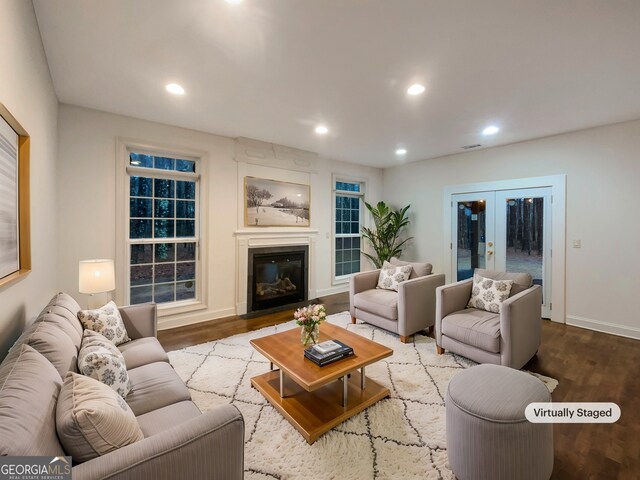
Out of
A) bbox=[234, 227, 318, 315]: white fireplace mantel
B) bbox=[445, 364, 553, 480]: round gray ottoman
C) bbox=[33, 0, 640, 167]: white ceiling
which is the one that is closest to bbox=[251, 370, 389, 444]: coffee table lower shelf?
bbox=[445, 364, 553, 480]: round gray ottoman

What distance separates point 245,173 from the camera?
4.38 metres

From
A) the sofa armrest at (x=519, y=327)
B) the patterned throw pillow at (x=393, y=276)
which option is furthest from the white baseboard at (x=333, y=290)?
the sofa armrest at (x=519, y=327)

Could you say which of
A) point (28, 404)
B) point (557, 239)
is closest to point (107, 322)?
point (28, 404)

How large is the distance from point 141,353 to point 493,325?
9.46 feet

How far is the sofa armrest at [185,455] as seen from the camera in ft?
2.93

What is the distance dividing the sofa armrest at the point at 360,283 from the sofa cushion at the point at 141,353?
7.67 ft

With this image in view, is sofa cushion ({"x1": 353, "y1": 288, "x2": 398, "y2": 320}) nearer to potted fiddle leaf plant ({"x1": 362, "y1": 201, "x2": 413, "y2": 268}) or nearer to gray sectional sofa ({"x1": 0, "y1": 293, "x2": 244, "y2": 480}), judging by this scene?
potted fiddle leaf plant ({"x1": 362, "y1": 201, "x2": 413, "y2": 268})

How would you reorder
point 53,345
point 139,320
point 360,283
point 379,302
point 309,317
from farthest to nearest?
point 360,283
point 379,302
point 139,320
point 309,317
point 53,345

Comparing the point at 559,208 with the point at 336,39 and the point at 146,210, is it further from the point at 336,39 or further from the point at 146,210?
the point at 146,210

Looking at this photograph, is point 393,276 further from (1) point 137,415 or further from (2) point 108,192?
(2) point 108,192

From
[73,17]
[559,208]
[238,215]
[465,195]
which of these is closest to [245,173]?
[238,215]

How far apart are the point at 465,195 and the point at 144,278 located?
5.07 metres

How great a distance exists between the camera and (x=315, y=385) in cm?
181

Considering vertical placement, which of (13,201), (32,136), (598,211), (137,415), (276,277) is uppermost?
(32,136)
